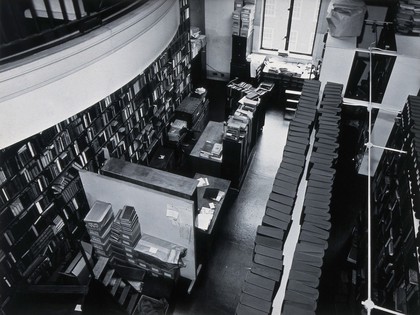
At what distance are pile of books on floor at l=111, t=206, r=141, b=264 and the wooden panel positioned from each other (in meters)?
0.15

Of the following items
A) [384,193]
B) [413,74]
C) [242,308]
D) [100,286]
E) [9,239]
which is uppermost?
[413,74]

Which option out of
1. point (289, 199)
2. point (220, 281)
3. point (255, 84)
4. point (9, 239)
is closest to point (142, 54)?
point (289, 199)

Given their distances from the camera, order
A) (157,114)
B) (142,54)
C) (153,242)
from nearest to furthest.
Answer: (142,54), (153,242), (157,114)

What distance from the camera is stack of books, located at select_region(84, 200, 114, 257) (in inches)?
213

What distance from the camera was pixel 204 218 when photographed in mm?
6078

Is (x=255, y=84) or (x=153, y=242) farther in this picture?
(x=255, y=84)

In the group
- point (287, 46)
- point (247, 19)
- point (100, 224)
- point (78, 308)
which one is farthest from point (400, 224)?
point (287, 46)

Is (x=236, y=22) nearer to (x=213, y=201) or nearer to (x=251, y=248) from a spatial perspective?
(x=213, y=201)

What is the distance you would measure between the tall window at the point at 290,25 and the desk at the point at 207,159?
154 inches

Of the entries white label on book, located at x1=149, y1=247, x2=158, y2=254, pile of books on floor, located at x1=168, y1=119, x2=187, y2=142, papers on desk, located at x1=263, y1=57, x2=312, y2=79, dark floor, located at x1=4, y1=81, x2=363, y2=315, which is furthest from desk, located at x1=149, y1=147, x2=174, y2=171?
papers on desk, located at x1=263, y1=57, x2=312, y2=79

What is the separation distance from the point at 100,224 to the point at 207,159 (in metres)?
2.88

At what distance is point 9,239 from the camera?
15.6 ft

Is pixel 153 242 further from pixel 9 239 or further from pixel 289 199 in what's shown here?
pixel 289 199

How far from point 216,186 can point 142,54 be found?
16.8 feet
